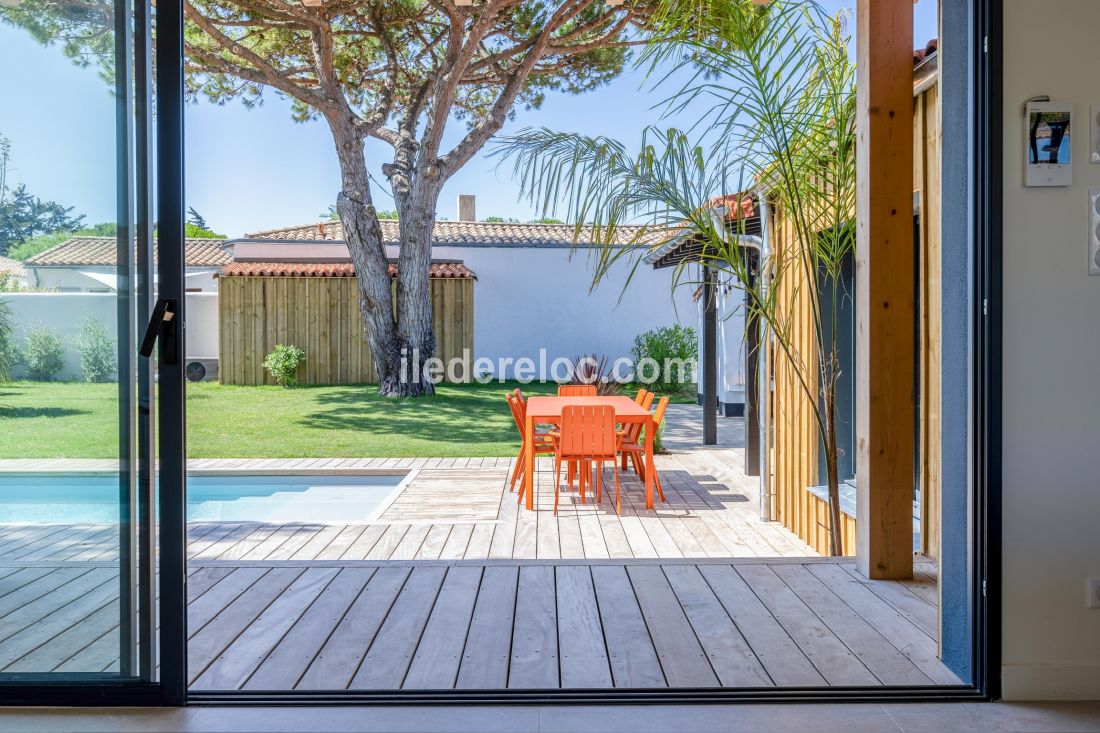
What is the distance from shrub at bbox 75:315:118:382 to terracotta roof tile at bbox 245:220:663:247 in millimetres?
13970

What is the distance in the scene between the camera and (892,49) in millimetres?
3303

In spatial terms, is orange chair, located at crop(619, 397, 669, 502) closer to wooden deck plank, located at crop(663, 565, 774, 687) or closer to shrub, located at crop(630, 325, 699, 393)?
wooden deck plank, located at crop(663, 565, 774, 687)

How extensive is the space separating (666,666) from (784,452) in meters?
3.76

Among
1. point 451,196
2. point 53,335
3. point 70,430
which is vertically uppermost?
point 451,196

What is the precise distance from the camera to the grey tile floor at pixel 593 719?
2094 millimetres

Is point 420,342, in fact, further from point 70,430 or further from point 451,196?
point 70,430

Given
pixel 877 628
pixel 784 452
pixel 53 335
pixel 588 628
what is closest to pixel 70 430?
pixel 53 335

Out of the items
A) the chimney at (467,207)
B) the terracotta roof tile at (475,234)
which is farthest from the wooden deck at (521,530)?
the chimney at (467,207)

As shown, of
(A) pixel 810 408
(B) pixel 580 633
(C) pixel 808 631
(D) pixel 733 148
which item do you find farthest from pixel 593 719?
(A) pixel 810 408

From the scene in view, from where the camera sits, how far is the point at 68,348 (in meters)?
2.24

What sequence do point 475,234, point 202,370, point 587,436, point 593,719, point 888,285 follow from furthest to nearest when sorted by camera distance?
point 475,234, point 202,370, point 587,436, point 888,285, point 593,719

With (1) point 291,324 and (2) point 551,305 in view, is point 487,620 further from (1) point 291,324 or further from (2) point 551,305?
(2) point 551,305

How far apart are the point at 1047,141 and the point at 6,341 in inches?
113

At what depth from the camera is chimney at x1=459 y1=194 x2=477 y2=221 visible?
65.6 ft
